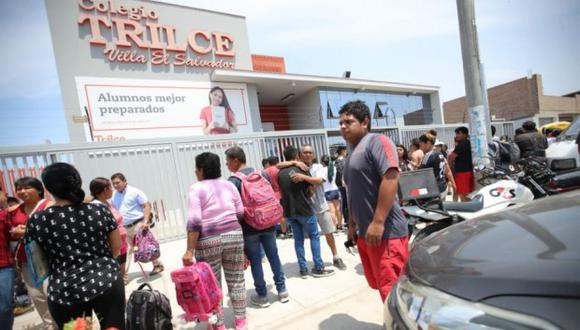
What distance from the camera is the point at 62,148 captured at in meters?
5.74

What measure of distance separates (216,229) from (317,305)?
143 centimetres

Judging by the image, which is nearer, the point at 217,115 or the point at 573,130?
the point at 573,130

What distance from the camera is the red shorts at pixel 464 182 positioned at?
17.6 ft

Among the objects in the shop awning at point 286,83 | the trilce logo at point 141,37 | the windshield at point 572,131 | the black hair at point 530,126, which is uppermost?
the trilce logo at point 141,37

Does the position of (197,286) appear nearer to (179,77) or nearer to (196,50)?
(179,77)

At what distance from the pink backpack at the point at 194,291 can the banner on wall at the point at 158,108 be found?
9.49 m

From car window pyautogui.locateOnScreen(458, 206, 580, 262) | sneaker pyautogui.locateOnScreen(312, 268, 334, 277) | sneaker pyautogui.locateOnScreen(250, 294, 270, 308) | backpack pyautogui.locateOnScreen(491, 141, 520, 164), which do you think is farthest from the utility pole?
sneaker pyautogui.locateOnScreen(250, 294, 270, 308)

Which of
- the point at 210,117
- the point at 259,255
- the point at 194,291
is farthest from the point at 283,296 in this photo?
the point at 210,117

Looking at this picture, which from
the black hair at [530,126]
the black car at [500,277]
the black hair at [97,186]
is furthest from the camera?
the black hair at [530,126]

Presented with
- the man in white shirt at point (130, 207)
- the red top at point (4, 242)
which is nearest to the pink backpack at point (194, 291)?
the red top at point (4, 242)

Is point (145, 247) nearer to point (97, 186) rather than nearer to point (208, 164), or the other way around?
point (97, 186)

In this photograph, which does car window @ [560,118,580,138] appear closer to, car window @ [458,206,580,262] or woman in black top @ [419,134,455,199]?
woman in black top @ [419,134,455,199]

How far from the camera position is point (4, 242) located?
264 centimetres

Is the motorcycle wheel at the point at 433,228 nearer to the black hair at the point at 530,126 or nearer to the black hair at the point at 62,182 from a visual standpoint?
the black hair at the point at 62,182
